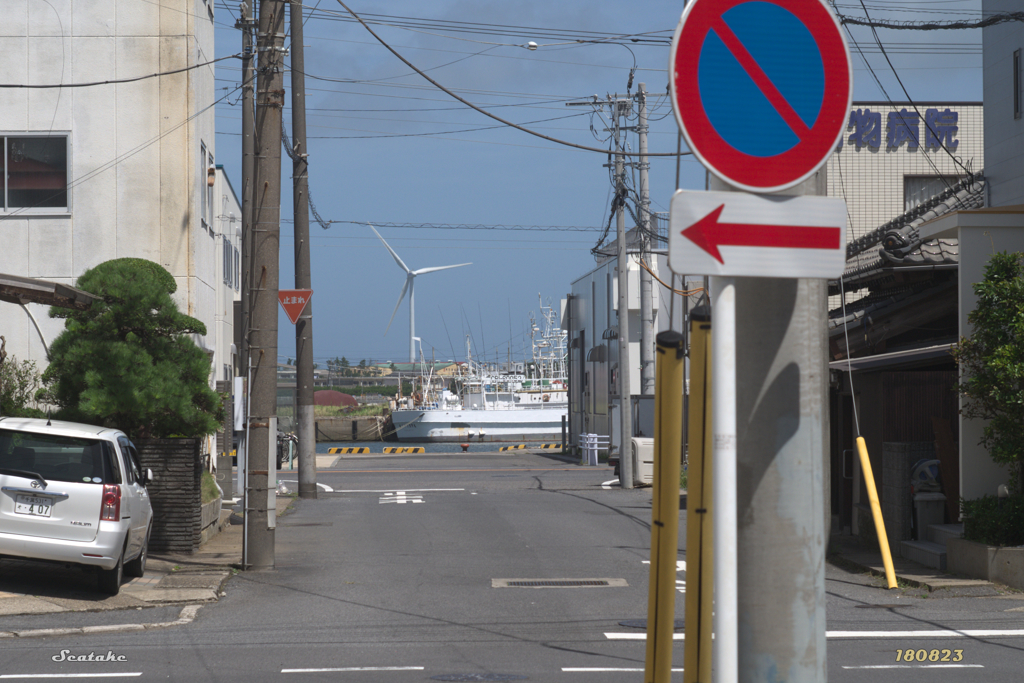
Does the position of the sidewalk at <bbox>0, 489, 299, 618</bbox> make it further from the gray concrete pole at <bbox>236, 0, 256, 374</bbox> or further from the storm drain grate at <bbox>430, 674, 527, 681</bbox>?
the gray concrete pole at <bbox>236, 0, 256, 374</bbox>

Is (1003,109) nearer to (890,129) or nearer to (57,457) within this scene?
(890,129)

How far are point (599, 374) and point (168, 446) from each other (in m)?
32.3

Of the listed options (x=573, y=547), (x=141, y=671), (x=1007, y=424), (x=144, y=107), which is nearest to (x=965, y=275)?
(x=1007, y=424)

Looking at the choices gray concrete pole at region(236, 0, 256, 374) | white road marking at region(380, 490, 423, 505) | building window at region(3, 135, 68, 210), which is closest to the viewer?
gray concrete pole at region(236, 0, 256, 374)

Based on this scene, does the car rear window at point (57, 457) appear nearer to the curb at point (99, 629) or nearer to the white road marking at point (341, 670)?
the curb at point (99, 629)

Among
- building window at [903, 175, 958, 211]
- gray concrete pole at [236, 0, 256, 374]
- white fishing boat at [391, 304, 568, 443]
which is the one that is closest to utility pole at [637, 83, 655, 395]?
building window at [903, 175, 958, 211]

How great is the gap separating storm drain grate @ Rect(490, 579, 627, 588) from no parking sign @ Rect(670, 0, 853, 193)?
29.5 feet

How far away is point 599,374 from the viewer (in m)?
44.7

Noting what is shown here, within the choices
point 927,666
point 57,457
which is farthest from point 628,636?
point 57,457

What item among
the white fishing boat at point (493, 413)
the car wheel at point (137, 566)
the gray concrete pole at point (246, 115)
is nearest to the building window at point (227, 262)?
the gray concrete pole at point (246, 115)

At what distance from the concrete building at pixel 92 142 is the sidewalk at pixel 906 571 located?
12886 mm

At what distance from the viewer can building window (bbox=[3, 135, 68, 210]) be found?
20.1m

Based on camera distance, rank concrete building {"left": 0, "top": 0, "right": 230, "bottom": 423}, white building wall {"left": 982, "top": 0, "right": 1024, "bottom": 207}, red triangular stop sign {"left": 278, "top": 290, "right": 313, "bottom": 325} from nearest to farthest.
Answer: white building wall {"left": 982, "top": 0, "right": 1024, "bottom": 207}, red triangular stop sign {"left": 278, "top": 290, "right": 313, "bottom": 325}, concrete building {"left": 0, "top": 0, "right": 230, "bottom": 423}

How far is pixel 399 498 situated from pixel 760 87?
19.3 m
